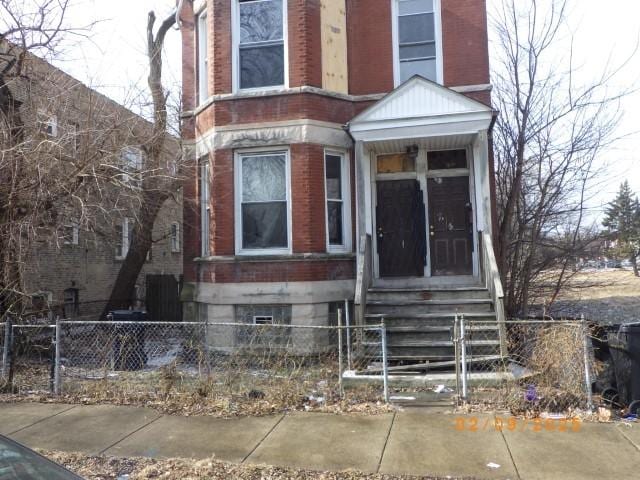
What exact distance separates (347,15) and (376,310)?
6.17 meters

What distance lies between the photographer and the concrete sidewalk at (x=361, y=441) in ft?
15.0

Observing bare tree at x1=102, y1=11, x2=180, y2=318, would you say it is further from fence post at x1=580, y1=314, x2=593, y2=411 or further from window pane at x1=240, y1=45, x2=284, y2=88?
fence post at x1=580, y1=314, x2=593, y2=411

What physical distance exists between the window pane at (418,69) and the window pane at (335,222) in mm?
2959

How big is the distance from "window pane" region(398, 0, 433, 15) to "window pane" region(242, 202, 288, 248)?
188 inches

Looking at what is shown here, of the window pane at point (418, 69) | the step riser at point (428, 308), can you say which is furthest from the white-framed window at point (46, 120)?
the window pane at point (418, 69)

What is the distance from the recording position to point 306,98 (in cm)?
983

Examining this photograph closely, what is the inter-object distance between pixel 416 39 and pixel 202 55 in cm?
458

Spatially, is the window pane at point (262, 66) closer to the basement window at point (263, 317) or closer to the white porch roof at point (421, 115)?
the white porch roof at point (421, 115)

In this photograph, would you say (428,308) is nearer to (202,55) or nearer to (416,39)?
(416,39)

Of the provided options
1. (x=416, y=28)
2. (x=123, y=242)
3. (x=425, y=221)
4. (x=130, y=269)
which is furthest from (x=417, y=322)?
(x=123, y=242)

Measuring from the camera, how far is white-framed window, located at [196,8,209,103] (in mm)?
11055

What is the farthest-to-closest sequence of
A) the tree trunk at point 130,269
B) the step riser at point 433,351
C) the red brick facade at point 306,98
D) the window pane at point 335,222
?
the tree trunk at point 130,269
the window pane at point 335,222
the red brick facade at point 306,98
the step riser at point 433,351

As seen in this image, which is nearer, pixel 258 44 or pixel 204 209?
pixel 258 44

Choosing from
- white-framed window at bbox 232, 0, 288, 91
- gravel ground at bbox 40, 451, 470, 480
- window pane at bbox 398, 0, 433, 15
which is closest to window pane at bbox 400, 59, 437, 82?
window pane at bbox 398, 0, 433, 15
